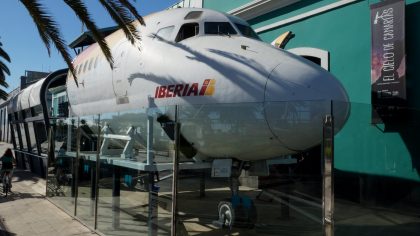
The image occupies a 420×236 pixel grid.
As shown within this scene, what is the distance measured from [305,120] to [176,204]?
2146 mm

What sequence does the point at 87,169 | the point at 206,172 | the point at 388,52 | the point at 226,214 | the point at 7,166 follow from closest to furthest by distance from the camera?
the point at 226,214
the point at 206,172
the point at 87,169
the point at 388,52
the point at 7,166

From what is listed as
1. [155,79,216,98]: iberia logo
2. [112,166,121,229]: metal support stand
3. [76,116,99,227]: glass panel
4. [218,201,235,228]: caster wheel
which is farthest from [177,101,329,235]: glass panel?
[76,116,99,227]: glass panel

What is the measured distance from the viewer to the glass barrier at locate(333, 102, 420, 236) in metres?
6.25

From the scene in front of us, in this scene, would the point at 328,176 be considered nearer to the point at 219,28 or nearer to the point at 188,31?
the point at 219,28

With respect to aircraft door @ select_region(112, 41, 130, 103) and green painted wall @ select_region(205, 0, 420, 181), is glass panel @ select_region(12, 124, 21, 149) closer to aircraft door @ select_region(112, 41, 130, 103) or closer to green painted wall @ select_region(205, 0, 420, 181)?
green painted wall @ select_region(205, 0, 420, 181)

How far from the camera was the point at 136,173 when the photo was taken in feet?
22.6

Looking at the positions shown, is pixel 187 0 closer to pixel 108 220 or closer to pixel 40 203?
pixel 40 203

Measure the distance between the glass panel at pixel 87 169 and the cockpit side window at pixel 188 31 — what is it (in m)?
2.38

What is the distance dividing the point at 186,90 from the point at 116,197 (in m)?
2.74

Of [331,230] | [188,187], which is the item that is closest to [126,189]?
[188,187]

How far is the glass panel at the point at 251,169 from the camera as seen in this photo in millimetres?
5625

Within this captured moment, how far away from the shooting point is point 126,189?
291 inches

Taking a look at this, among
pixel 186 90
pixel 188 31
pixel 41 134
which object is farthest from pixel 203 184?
pixel 41 134

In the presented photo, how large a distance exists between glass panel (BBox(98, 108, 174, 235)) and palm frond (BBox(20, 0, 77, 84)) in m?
1.43
